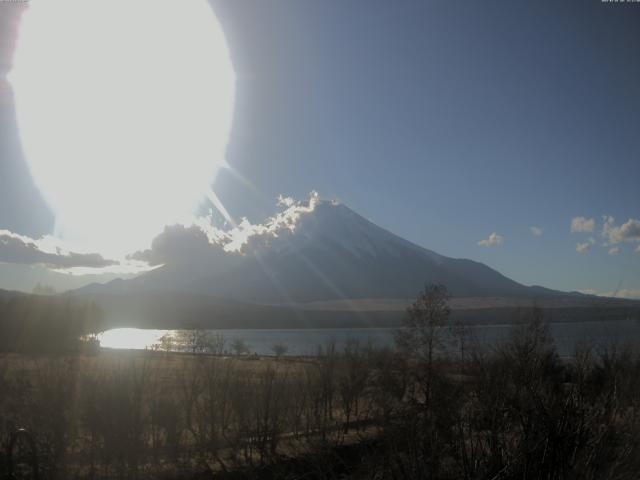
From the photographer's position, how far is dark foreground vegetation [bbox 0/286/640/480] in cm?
461

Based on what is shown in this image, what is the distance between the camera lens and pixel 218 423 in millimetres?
18562

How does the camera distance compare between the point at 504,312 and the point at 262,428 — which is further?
the point at 504,312

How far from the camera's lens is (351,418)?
24938mm

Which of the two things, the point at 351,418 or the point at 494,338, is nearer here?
the point at 351,418

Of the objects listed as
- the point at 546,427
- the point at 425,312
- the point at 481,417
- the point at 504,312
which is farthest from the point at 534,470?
the point at 504,312

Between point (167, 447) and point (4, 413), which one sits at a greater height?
point (4, 413)

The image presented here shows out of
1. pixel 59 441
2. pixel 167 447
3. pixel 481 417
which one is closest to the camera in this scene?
pixel 481 417

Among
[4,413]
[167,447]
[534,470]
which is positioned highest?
[534,470]

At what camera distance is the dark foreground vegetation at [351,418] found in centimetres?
461

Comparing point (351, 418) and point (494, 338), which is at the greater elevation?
point (494, 338)

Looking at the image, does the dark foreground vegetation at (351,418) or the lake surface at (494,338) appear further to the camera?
the lake surface at (494,338)

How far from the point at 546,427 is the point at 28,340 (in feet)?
198

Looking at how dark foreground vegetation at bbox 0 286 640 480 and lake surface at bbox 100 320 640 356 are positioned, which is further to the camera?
lake surface at bbox 100 320 640 356

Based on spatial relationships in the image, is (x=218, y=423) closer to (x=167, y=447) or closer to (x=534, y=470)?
(x=167, y=447)
